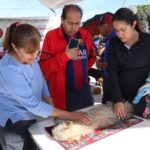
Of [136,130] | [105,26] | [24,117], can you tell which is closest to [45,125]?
[24,117]

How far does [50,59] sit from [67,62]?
136 mm

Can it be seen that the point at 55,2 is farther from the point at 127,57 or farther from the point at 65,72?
the point at 127,57

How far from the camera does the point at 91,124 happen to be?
1576 mm


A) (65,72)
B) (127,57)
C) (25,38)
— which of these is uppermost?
(25,38)

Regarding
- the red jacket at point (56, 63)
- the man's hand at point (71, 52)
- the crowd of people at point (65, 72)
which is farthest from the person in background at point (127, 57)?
the red jacket at point (56, 63)

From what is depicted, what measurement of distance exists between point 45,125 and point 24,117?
131 mm

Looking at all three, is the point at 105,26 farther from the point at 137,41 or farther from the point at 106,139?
the point at 106,139

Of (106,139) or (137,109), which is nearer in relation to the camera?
(106,139)

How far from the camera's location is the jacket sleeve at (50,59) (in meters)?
2.10

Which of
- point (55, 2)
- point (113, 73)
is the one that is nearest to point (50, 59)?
point (113, 73)

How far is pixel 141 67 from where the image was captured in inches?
72.8

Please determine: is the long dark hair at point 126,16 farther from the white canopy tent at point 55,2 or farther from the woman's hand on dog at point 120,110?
the white canopy tent at point 55,2

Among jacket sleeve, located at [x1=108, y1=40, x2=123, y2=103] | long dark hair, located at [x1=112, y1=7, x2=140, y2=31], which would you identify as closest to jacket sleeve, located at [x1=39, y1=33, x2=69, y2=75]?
jacket sleeve, located at [x1=108, y1=40, x2=123, y2=103]

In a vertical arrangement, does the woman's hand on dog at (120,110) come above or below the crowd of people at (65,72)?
below
